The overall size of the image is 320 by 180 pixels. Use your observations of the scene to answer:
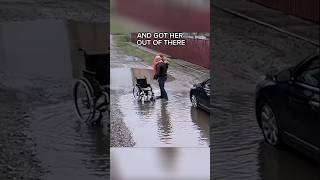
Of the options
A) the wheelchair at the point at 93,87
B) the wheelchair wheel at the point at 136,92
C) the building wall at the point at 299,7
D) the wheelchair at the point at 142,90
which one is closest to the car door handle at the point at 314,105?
the building wall at the point at 299,7

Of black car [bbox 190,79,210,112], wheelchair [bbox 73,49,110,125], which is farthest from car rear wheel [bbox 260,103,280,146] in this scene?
wheelchair [bbox 73,49,110,125]

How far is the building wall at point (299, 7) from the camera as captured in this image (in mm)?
8734

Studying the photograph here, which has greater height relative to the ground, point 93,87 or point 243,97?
point 93,87

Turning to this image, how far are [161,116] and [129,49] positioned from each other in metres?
0.85

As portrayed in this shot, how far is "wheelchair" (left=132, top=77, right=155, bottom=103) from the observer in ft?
29.6

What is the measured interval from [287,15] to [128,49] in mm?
1816

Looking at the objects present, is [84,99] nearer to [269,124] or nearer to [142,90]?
[142,90]

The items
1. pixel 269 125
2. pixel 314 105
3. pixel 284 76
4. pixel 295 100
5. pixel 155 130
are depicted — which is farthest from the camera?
pixel 155 130

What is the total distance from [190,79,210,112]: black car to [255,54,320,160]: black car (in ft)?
1.84

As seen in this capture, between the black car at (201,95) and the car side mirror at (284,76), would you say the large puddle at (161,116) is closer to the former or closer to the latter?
the black car at (201,95)

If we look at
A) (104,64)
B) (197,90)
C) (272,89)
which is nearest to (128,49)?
(104,64)

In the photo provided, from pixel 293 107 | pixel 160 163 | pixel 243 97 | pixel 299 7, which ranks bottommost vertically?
pixel 160 163

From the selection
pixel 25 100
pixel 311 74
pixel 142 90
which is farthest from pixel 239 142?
pixel 25 100

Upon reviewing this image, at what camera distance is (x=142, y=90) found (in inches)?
355
